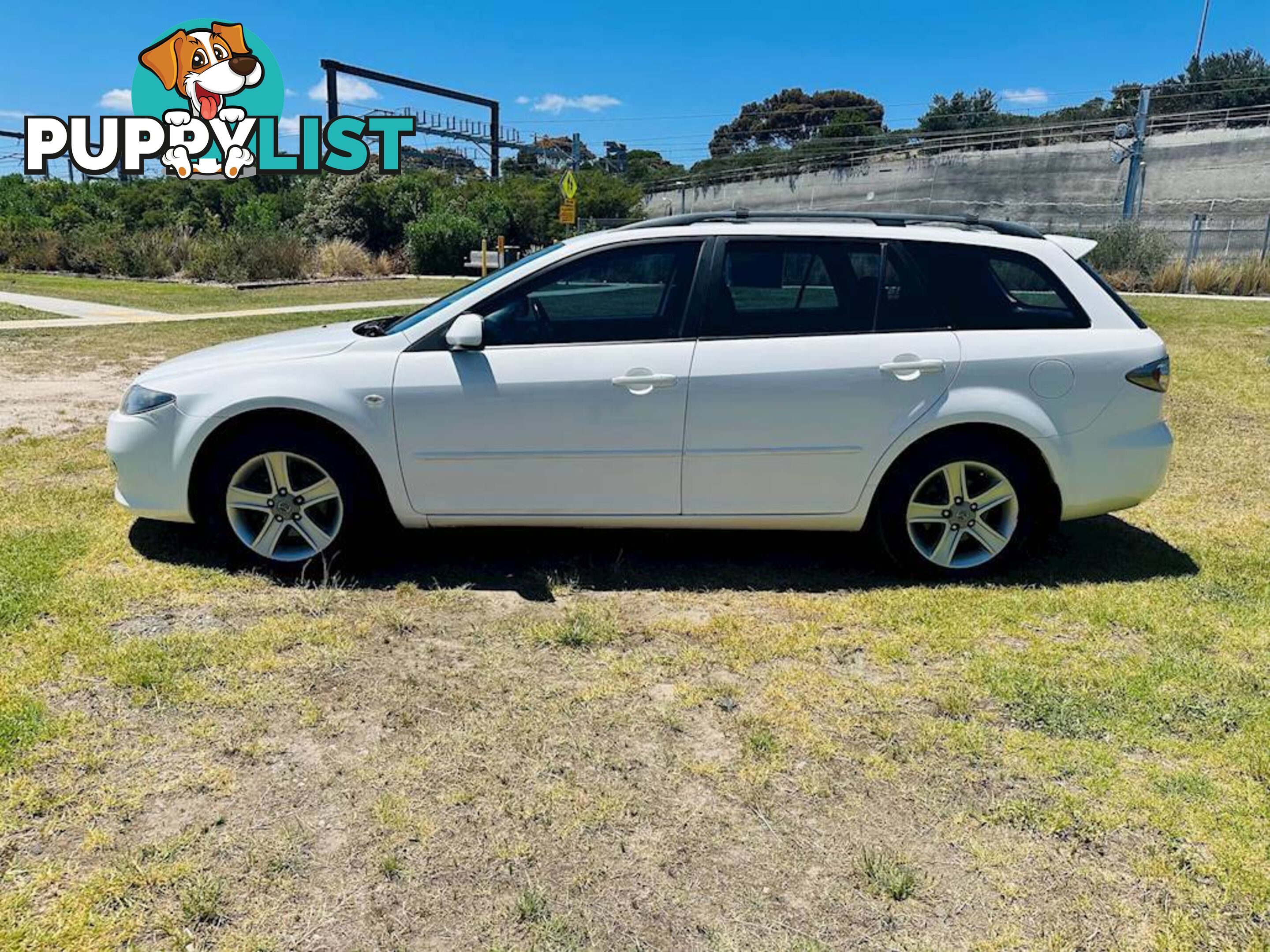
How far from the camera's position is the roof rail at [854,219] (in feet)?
15.0

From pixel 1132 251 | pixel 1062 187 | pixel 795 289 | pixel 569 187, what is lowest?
pixel 795 289

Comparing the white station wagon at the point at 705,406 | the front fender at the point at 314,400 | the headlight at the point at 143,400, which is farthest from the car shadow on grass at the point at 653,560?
the headlight at the point at 143,400

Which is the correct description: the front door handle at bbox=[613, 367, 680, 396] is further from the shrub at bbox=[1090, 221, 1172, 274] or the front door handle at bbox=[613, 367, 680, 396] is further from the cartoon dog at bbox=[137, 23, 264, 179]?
the cartoon dog at bbox=[137, 23, 264, 179]

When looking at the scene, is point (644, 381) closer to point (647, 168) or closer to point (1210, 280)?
point (1210, 280)

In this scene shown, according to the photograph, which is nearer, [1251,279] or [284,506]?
[284,506]

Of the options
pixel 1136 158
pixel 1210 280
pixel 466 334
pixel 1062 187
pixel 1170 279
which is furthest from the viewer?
pixel 1062 187

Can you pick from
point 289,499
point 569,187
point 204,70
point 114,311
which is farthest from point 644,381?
point 204,70

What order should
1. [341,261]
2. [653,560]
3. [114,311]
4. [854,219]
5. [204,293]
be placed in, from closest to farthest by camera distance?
[854,219] < [653,560] < [114,311] < [204,293] < [341,261]

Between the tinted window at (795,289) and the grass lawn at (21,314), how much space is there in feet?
47.8

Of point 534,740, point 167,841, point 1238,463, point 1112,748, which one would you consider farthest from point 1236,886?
point 1238,463

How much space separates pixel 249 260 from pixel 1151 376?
24633 mm

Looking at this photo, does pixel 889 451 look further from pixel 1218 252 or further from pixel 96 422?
pixel 1218 252

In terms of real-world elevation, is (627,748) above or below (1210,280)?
below

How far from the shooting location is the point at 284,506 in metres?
4.32
